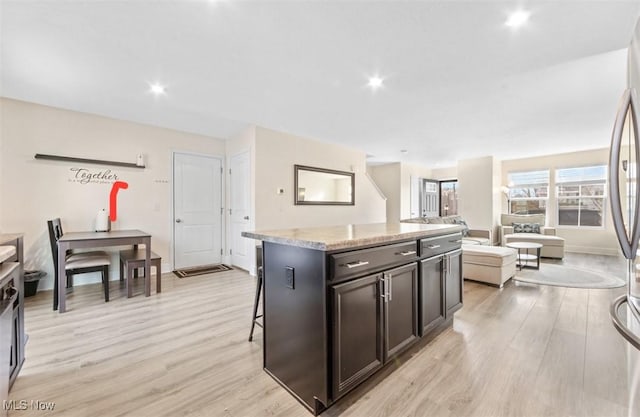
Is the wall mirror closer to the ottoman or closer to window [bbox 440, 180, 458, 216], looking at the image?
the ottoman

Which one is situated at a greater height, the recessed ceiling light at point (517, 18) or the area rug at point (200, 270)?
the recessed ceiling light at point (517, 18)

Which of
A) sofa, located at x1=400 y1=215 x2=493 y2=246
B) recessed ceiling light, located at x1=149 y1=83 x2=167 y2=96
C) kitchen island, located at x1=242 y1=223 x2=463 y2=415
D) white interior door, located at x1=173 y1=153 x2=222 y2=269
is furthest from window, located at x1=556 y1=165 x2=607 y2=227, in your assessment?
recessed ceiling light, located at x1=149 y1=83 x2=167 y2=96

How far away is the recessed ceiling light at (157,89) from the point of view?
3039 millimetres

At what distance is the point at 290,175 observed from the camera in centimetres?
498

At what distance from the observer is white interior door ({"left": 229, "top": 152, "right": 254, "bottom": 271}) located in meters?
4.62

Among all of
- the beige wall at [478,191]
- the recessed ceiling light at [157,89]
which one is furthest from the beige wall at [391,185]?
the recessed ceiling light at [157,89]

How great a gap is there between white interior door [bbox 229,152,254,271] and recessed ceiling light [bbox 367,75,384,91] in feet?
8.00

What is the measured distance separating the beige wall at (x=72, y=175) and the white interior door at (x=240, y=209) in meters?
1.00

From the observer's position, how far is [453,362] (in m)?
1.97

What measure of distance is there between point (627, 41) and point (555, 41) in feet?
1.92

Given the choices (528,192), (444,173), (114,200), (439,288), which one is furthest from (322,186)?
(528,192)

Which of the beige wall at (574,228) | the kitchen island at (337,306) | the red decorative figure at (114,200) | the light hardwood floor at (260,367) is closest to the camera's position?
the kitchen island at (337,306)

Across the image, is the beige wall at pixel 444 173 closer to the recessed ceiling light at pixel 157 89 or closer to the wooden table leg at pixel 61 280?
the recessed ceiling light at pixel 157 89

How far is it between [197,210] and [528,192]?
8.33m
